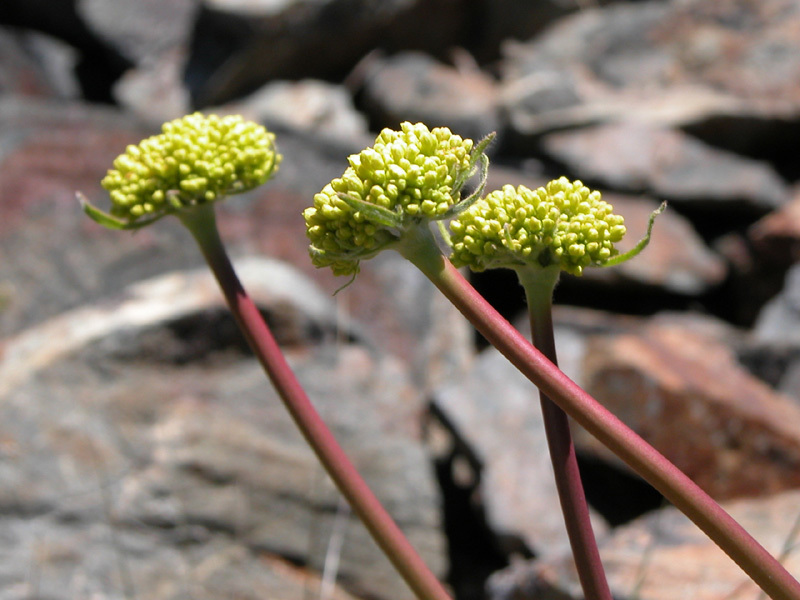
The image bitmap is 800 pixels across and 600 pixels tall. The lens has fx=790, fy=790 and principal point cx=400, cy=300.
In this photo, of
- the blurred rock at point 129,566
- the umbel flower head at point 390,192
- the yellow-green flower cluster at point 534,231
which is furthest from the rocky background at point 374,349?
the umbel flower head at point 390,192

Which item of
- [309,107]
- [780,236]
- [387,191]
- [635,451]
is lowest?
[309,107]

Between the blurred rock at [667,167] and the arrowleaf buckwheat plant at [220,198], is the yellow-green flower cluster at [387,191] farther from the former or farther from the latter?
the blurred rock at [667,167]

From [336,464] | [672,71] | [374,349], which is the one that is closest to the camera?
[336,464]

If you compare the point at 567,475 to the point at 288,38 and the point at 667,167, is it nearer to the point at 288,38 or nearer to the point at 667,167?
the point at 667,167

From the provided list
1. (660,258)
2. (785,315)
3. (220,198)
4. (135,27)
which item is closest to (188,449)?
(220,198)

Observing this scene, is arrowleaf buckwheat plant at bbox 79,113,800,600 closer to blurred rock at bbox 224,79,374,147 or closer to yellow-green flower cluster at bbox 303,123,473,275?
yellow-green flower cluster at bbox 303,123,473,275

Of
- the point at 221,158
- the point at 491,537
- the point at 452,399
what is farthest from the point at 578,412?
the point at 452,399
